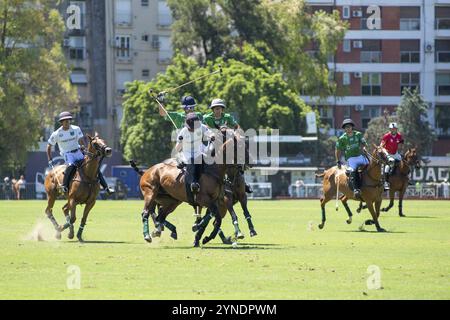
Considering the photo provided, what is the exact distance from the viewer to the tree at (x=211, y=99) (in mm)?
73250

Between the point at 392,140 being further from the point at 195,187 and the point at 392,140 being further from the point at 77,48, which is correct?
the point at 77,48

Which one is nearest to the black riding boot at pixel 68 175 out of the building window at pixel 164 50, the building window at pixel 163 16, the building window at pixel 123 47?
the building window at pixel 123 47

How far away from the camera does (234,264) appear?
19031 mm

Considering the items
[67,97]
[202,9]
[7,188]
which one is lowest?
[7,188]

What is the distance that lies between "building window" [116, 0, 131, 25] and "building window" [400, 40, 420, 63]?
21943 millimetres

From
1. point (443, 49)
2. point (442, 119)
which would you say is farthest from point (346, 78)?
point (442, 119)

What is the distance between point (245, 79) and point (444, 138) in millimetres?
26502

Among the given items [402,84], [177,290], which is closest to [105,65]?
[402,84]

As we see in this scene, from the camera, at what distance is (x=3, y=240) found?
25.3 m

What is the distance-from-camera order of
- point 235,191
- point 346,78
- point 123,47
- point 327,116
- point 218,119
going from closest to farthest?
point 218,119 → point 235,191 → point 123,47 → point 346,78 → point 327,116

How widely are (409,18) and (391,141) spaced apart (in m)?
56.7

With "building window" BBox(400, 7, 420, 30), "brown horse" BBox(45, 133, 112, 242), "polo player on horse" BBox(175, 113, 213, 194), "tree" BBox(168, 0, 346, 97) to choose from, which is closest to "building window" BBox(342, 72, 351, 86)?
"building window" BBox(400, 7, 420, 30)
